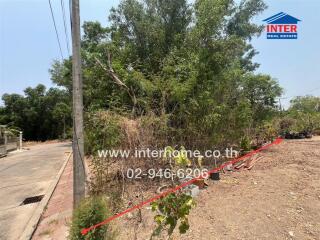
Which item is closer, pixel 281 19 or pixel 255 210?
pixel 255 210

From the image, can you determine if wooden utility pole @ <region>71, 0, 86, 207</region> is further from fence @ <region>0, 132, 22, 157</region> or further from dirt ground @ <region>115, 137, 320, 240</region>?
fence @ <region>0, 132, 22, 157</region>

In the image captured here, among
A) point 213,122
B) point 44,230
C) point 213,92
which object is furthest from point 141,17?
point 44,230

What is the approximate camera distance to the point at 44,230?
4.81m

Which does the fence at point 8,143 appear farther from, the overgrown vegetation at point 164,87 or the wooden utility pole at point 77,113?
the wooden utility pole at point 77,113

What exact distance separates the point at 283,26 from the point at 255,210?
824cm

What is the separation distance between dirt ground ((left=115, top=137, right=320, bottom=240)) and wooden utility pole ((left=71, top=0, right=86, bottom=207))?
1.06 meters

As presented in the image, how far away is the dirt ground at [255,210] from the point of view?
3678 millimetres

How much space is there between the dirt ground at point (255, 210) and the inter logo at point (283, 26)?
559 cm

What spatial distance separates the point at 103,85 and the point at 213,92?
3196 mm

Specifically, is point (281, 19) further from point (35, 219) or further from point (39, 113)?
point (39, 113)

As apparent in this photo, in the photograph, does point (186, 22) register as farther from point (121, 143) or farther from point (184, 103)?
point (121, 143)

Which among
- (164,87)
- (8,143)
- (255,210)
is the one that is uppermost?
(164,87)

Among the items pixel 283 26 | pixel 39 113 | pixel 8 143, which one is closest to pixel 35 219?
pixel 283 26

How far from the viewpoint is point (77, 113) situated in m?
4.73
